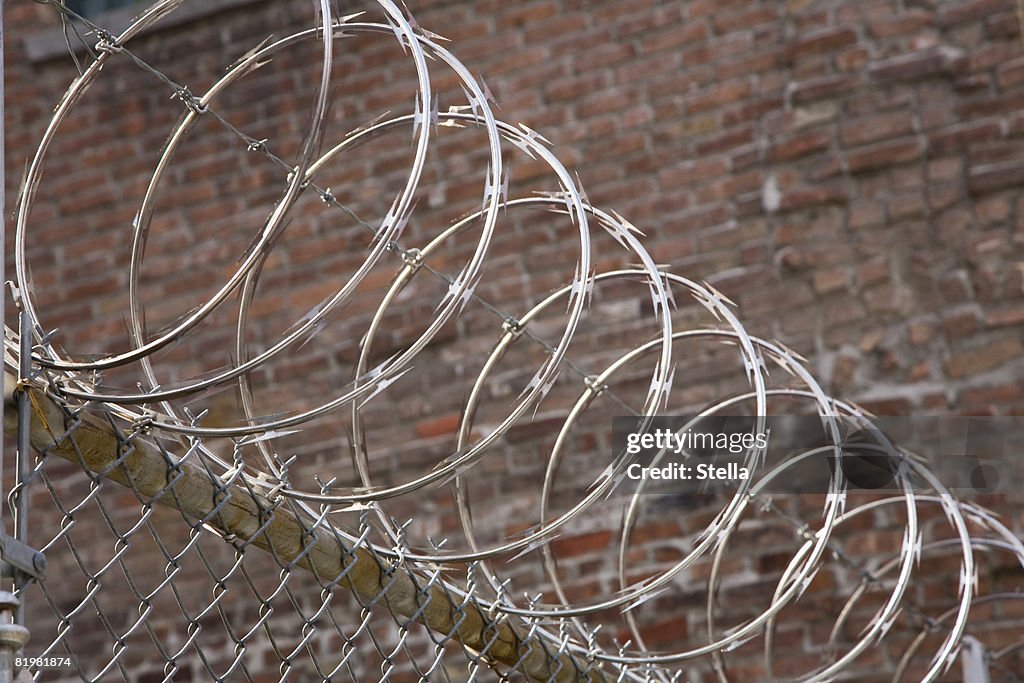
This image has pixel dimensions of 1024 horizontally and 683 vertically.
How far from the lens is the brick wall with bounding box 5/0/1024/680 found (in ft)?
11.8

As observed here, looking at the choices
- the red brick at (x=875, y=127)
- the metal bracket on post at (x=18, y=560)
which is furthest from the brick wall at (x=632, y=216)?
the metal bracket on post at (x=18, y=560)

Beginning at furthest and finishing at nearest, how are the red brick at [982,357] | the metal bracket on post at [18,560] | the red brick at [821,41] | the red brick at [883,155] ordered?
the red brick at [821,41] → the red brick at [883,155] → the red brick at [982,357] → the metal bracket on post at [18,560]

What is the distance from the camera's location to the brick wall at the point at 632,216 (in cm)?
360

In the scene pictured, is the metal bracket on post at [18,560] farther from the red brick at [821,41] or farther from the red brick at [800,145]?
the red brick at [821,41]

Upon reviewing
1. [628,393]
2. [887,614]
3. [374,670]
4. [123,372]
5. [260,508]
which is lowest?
[374,670]

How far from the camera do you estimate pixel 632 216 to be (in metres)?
3.96

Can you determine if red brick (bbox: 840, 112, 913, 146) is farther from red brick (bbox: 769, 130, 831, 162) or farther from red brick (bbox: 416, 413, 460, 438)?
red brick (bbox: 416, 413, 460, 438)

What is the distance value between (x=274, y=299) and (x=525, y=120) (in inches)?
37.6

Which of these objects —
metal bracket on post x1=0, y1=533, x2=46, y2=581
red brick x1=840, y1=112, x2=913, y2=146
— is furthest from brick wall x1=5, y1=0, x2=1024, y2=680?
metal bracket on post x1=0, y1=533, x2=46, y2=581

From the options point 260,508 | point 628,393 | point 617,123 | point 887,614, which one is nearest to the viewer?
point 260,508

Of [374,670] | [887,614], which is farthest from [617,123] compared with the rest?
[887,614]

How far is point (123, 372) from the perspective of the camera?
11.2 feet

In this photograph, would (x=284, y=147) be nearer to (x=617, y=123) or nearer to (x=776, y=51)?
(x=617, y=123)

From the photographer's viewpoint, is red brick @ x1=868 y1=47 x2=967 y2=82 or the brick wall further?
red brick @ x1=868 y1=47 x2=967 y2=82
